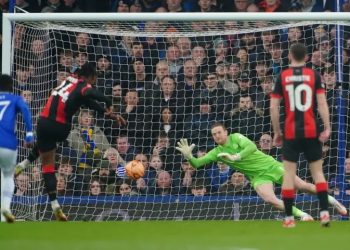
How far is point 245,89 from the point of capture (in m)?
14.3

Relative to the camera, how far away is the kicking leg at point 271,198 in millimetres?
12641

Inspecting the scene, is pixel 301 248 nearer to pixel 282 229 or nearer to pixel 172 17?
pixel 282 229

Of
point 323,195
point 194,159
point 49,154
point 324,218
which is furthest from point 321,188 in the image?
point 49,154

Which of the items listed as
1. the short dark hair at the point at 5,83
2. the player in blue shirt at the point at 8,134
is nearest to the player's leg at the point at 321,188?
the player in blue shirt at the point at 8,134

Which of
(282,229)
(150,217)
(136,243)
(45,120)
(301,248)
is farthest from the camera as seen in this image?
(150,217)

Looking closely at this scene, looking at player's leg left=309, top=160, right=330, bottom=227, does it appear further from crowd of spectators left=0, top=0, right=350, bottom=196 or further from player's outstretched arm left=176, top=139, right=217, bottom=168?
crowd of spectators left=0, top=0, right=350, bottom=196

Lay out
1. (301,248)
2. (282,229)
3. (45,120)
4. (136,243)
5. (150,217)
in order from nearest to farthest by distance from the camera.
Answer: (301,248), (136,243), (282,229), (45,120), (150,217)

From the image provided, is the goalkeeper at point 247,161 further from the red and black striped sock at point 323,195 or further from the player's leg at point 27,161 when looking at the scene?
the red and black striped sock at point 323,195

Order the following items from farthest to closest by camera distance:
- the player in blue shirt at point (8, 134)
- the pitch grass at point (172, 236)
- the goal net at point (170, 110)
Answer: the goal net at point (170, 110) < the player in blue shirt at point (8, 134) < the pitch grass at point (172, 236)

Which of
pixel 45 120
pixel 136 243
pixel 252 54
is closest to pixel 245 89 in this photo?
pixel 252 54

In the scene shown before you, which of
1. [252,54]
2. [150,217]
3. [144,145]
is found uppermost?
[252,54]

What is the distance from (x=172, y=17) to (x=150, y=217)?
2.93m

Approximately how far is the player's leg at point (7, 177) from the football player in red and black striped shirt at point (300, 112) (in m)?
3.05

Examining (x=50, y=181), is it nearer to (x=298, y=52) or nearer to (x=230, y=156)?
(x=230, y=156)
